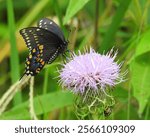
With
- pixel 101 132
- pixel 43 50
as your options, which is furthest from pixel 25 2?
pixel 101 132

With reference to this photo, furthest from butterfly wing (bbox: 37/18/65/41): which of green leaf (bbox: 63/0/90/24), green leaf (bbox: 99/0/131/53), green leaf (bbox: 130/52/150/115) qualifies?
green leaf (bbox: 99/0/131/53)

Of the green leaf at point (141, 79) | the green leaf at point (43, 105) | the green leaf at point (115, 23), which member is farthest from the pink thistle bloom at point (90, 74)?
the green leaf at point (115, 23)

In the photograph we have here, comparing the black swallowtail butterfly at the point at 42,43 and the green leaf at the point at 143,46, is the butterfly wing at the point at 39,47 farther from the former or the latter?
the green leaf at the point at 143,46

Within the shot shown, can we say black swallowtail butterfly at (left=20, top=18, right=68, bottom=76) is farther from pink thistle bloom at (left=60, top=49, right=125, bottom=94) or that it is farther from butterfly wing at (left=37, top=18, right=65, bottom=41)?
pink thistle bloom at (left=60, top=49, right=125, bottom=94)

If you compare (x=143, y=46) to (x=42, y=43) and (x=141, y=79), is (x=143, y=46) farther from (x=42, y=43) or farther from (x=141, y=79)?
(x=42, y=43)

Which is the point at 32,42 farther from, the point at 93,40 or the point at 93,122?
the point at 93,40

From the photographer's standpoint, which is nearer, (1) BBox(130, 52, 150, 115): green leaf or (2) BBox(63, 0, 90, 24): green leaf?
(2) BBox(63, 0, 90, 24): green leaf

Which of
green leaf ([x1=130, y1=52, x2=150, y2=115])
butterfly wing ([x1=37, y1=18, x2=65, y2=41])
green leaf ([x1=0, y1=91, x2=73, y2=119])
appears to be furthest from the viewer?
green leaf ([x1=0, y1=91, x2=73, y2=119])
